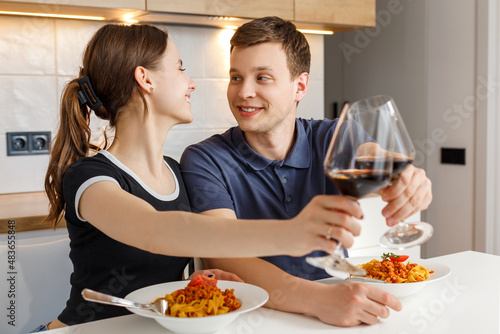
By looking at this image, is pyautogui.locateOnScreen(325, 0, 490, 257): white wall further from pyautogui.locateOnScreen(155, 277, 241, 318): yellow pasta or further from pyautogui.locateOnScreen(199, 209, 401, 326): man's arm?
pyautogui.locateOnScreen(155, 277, 241, 318): yellow pasta

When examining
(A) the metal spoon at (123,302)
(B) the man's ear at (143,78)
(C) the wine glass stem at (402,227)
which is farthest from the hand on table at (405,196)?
(B) the man's ear at (143,78)

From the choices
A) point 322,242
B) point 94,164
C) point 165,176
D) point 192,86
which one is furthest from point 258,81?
point 322,242

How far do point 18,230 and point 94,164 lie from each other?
897 millimetres

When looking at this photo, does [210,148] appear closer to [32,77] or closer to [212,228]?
[212,228]

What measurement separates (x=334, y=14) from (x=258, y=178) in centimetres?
154

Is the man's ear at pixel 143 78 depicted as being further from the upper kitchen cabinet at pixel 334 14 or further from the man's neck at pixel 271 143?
the upper kitchen cabinet at pixel 334 14

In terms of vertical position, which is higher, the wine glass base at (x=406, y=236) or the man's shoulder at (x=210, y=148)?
the man's shoulder at (x=210, y=148)

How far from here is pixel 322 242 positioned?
2.49 feet

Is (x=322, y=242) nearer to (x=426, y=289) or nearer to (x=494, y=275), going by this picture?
(x=426, y=289)

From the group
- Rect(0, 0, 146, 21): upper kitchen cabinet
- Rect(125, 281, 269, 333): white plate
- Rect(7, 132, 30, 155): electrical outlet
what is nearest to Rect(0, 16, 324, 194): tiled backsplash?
Rect(7, 132, 30, 155): electrical outlet

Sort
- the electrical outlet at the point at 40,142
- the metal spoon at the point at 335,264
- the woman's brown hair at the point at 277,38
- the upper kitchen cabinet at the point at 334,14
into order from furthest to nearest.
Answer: the upper kitchen cabinet at the point at 334,14, the electrical outlet at the point at 40,142, the woman's brown hair at the point at 277,38, the metal spoon at the point at 335,264

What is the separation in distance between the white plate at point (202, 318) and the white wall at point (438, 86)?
2.34 meters

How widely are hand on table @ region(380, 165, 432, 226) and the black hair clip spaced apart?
0.68 meters

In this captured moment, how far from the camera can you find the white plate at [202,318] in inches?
32.9
